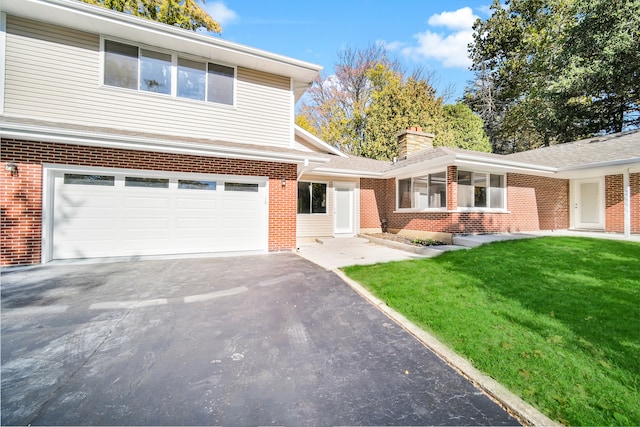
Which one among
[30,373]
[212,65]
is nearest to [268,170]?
[212,65]

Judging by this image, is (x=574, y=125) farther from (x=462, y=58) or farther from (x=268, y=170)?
(x=268, y=170)

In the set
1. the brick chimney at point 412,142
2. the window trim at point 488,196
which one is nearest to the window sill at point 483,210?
the window trim at point 488,196

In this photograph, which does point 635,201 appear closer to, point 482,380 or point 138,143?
point 482,380

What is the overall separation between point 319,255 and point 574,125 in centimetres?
2376

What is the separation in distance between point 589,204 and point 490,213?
5457 millimetres

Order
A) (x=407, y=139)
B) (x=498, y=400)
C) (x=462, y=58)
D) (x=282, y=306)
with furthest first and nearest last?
(x=462, y=58) → (x=407, y=139) → (x=282, y=306) → (x=498, y=400)

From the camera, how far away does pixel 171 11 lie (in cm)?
1705

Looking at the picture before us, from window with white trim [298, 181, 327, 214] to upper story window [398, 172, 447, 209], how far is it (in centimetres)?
356

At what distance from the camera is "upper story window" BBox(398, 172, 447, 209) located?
407 inches

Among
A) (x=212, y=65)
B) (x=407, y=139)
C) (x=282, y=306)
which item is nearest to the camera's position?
(x=282, y=306)

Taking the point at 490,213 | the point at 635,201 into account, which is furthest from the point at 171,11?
the point at 635,201

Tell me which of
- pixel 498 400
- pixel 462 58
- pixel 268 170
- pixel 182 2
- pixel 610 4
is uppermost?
pixel 462 58

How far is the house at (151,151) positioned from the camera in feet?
20.7

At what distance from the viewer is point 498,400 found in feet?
7.59
